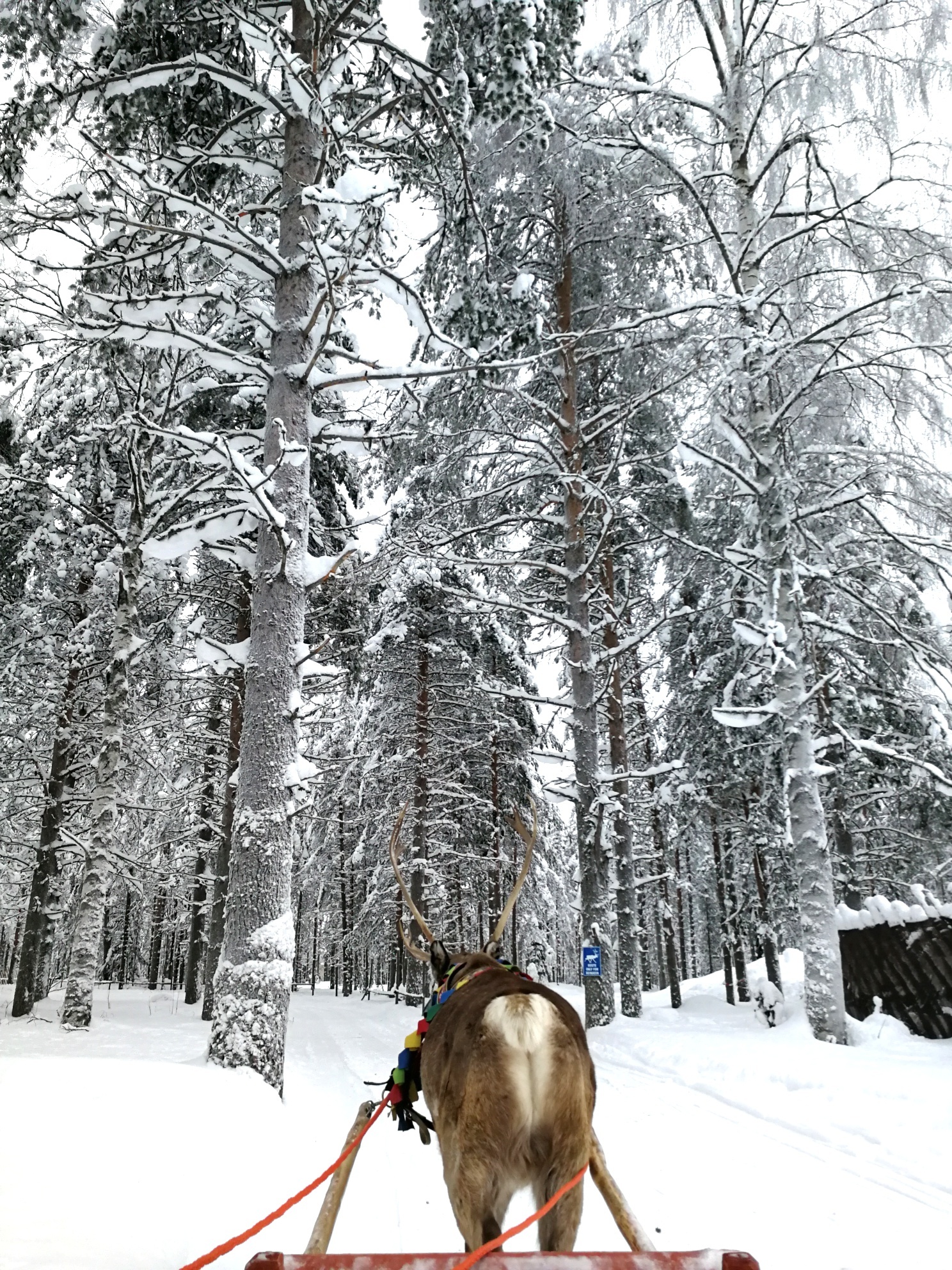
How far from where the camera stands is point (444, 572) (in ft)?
58.7

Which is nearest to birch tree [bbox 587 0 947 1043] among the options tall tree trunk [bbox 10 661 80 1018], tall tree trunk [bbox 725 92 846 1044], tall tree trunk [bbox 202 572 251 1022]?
tall tree trunk [bbox 725 92 846 1044]

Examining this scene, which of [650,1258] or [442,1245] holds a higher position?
[650,1258]

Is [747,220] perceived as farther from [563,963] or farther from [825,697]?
[563,963]

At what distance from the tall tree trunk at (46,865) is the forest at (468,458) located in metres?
0.10

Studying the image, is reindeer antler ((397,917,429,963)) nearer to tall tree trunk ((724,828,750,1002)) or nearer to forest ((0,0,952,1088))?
forest ((0,0,952,1088))

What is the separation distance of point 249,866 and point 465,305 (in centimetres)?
484

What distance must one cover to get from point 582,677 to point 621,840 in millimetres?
4725

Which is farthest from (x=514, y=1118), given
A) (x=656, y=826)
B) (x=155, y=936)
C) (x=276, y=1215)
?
(x=155, y=936)

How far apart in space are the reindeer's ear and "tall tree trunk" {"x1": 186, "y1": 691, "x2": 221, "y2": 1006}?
10795 mm

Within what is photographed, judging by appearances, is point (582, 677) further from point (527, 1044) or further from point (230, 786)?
point (527, 1044)

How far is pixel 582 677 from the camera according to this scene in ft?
41.5

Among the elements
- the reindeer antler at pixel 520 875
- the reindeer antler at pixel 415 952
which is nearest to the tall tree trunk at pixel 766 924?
the reindeer antler at pixel 520 875

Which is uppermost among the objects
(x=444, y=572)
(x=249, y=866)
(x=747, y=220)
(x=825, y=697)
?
(x=747, y=220)

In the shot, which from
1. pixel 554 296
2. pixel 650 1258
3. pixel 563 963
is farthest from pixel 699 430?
pixel 563 963
